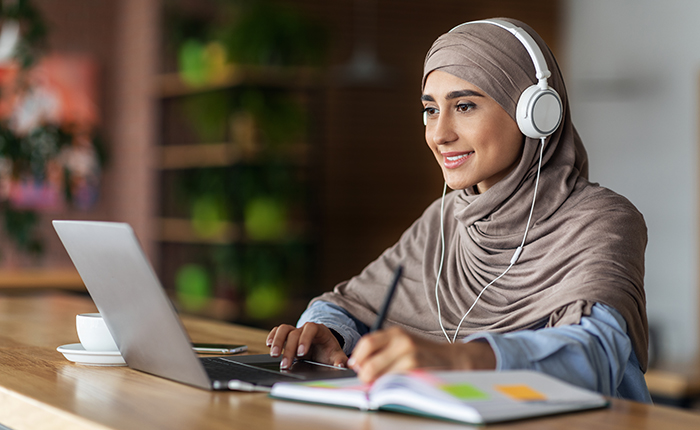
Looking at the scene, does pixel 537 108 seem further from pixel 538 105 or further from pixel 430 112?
pixel 430 112

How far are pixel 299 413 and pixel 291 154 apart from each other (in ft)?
11.7

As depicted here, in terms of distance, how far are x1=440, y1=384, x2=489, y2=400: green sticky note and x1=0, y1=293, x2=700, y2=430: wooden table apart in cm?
3

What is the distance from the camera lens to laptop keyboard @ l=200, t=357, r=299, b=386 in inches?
43.8

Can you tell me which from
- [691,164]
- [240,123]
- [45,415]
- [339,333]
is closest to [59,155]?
[240,123]

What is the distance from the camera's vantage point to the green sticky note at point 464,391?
87 centimetres

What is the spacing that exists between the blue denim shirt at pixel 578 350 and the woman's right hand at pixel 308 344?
277 millimetres

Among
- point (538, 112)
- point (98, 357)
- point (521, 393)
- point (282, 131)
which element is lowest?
point (98, 357)

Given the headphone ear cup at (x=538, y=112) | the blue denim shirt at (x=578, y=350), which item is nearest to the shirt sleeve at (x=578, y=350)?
the blue denim shirt at (x=578, y=350)

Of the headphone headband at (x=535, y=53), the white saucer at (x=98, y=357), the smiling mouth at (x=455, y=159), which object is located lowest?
the white saucer at (x=98, y=357)

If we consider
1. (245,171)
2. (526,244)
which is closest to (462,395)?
(526,244)

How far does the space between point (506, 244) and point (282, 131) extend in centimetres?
291

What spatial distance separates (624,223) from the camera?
4.33 feet

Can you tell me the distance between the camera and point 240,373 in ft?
3.83

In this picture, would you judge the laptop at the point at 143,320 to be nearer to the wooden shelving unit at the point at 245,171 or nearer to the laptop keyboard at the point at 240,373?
the laptop keyboard at the point at 240,373
